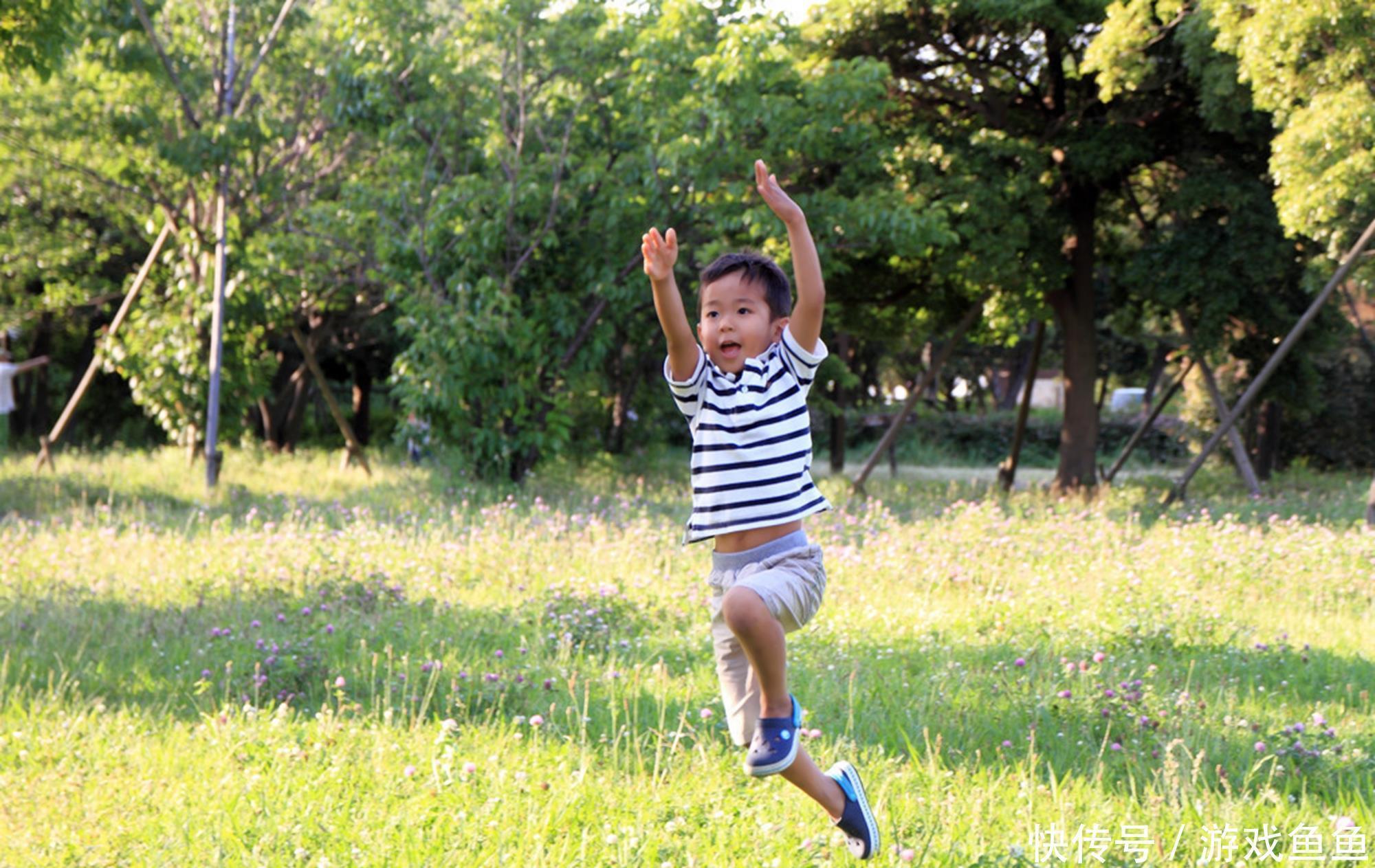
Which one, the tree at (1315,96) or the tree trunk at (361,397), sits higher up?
the tree at (1315,96)

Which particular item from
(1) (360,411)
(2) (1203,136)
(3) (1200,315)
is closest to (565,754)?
(3) (1200,315)

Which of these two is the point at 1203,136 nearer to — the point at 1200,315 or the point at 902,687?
the point at 1200,315

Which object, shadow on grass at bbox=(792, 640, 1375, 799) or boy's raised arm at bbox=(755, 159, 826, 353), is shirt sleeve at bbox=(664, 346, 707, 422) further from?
shadow on grass at bbox=(792, 640, 1375, 799)

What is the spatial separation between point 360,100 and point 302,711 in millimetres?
10337

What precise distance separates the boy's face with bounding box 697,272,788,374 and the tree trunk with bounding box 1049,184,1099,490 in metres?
13.8

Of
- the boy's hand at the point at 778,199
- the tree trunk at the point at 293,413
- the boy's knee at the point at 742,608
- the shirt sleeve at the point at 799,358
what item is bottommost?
the tree trunk at the point at 293,413

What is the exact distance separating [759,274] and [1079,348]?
14.4 meters

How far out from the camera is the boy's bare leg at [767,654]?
3248 millimetres

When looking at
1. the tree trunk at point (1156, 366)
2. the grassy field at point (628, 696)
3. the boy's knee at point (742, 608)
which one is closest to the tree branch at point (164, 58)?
the grassy field at point (628, 696)

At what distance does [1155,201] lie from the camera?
658 inches

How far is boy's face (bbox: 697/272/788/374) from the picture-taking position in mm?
3594

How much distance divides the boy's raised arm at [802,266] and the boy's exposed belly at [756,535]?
1.87 ft

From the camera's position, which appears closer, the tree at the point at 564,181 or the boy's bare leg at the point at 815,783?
the boy's bare leg at the point at 815,783

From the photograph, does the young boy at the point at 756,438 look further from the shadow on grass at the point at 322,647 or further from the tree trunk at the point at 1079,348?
the tree trunk at the point at 1079,348
